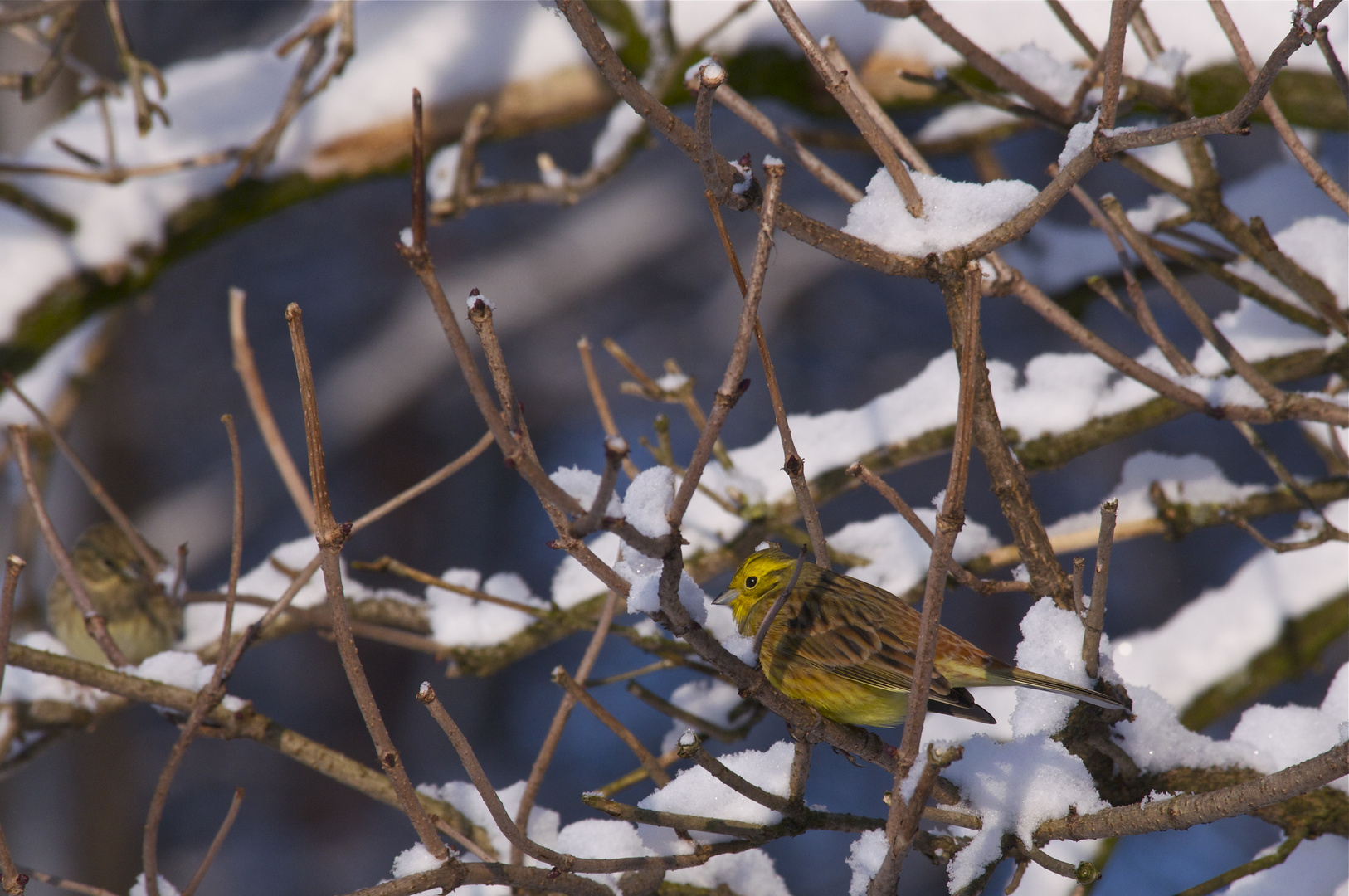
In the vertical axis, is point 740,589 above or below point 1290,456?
below

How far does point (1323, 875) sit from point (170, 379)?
30.0 feet

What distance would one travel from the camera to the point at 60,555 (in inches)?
81.0

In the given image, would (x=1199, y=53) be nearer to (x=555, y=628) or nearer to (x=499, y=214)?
(x=555, y=628)

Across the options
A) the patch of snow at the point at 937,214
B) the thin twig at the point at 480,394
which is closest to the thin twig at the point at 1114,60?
the patch of snow at the point at 937,214

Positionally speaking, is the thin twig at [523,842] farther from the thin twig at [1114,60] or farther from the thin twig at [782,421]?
the thin twig at [1114,60]

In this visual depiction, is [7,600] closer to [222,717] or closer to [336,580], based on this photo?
[222,717]

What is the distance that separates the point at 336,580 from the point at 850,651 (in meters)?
1.13

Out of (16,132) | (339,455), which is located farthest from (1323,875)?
(16,132)

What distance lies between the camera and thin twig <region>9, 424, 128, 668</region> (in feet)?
6.18

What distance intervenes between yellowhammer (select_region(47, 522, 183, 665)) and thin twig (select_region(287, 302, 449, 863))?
6.30 feet

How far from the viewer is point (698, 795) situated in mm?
1697

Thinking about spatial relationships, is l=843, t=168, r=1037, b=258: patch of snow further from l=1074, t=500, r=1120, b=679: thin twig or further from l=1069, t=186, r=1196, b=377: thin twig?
l=1069, t=186, r=1196, b=377: thin twig

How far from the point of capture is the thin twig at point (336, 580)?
942 millimetres

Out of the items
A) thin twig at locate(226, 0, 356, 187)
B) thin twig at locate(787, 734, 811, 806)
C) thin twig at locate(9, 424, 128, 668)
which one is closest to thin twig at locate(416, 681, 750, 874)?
thin twig at locate(787, 734, 811, 806)
